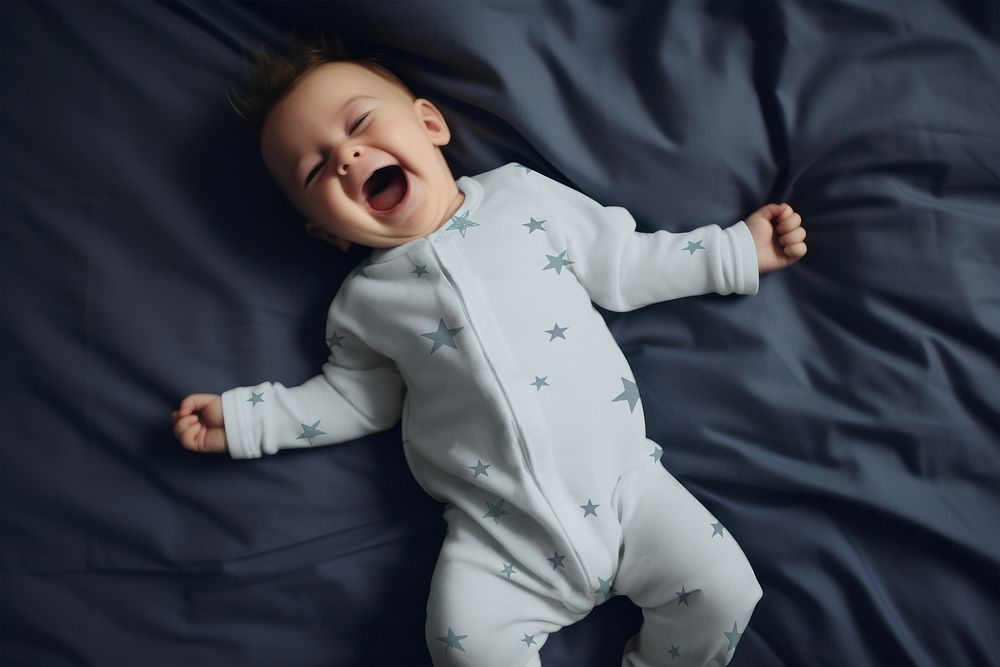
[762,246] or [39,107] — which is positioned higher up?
[39,107]

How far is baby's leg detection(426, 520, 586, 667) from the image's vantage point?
1.09 metres

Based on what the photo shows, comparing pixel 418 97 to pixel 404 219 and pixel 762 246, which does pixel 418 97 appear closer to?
pixel 404 219

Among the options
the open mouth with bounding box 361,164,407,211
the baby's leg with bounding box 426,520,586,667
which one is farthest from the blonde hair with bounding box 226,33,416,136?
the baby's leg with bounding box 426,520,586,667

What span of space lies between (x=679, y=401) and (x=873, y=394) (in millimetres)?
260

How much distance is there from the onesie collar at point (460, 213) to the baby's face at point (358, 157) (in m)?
0.01

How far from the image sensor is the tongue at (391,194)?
1150 millimetres

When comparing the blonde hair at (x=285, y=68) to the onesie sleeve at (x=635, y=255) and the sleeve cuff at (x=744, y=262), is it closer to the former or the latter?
the onesie sleeve at (x=635, y=255)

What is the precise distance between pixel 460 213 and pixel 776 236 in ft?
1.47

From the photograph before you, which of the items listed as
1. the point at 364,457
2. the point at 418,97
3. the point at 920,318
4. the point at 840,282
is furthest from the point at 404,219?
the point at 920,318

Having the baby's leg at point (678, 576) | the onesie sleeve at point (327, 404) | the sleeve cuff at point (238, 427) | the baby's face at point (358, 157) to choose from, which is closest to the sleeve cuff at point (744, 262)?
the baby's leg at point (678, 576)

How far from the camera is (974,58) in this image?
1103 millimetres

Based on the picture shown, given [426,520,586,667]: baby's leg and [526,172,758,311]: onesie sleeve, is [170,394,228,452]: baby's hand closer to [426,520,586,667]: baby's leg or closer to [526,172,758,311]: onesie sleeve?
[426,520,586,667]: baby's leg

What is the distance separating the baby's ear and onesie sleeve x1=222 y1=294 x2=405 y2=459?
0.08 meters

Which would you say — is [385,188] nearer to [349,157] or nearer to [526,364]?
[349,157]
